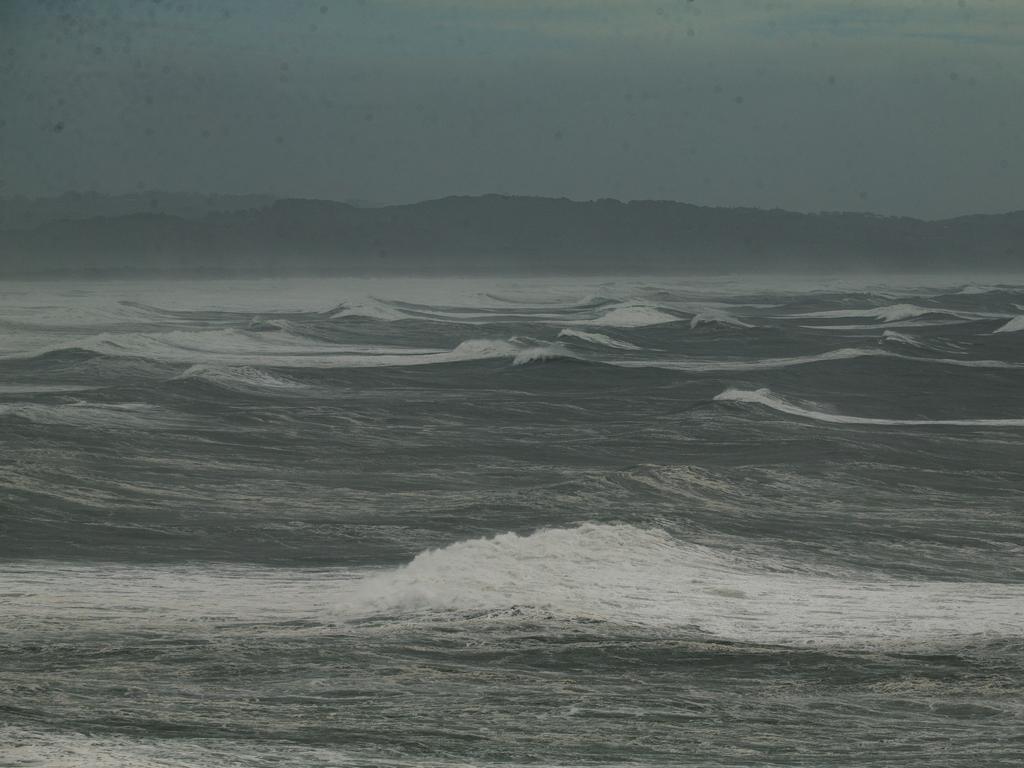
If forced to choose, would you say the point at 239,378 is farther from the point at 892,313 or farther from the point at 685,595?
the point at 892,313

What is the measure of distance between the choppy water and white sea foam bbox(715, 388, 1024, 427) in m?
0.15

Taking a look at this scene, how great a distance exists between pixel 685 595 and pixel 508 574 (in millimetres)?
1467

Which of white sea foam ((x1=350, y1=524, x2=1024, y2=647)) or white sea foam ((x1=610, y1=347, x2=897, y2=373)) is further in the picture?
white sea foam ((x1=610, y1=347, x2=897, y2=373))

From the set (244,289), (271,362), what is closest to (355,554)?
(271,362)

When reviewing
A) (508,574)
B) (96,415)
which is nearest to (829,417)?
(96,415)

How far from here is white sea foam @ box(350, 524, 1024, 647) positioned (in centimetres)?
1169

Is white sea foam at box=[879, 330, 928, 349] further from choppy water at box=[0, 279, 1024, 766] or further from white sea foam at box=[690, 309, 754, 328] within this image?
choppy water at box=[0, 279, 1024, 766]

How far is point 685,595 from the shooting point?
12875mm

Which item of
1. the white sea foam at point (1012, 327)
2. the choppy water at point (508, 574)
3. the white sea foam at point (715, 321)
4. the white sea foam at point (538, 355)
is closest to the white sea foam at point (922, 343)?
the white sea foam at point (1012, 327)

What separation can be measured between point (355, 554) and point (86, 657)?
13.5 feet

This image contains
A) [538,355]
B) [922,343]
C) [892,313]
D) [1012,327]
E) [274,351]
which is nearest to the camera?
[538,355]

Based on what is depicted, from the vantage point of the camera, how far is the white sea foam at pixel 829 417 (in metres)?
25.8

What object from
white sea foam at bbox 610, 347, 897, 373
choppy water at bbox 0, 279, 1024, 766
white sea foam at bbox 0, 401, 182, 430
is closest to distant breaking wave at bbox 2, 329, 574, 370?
white sea foam at bbox 610, 347, 897, 373

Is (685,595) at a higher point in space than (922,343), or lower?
lower
